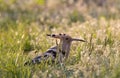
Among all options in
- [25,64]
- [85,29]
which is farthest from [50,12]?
[25,64]

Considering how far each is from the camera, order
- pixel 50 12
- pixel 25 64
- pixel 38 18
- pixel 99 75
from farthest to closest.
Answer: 1. pixel 50 12
2. pixel 38 18
3. pixel 25 64
4. pixel 99 75

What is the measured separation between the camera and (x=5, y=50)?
630 centimetres

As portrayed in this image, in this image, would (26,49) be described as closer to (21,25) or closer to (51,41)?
(51,41)

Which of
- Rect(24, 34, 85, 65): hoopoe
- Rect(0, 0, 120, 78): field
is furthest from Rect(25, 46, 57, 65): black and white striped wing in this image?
Rect(0, 0, 120, 78): field

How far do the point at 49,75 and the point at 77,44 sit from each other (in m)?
1.62

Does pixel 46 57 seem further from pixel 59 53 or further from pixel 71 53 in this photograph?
pixel 71 53

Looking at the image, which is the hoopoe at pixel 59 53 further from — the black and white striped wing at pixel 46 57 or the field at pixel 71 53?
the field at pixel 71 53

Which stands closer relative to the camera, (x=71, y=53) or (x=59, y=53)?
(x=59, y=53)

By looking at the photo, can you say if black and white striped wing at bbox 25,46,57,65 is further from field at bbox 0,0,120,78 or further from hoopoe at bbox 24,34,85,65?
field at bbox 0,0,120,78

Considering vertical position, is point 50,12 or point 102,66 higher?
point 50,12

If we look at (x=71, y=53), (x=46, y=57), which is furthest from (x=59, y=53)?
(x=71, y=53)

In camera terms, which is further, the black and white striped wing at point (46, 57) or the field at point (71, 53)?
the black and white striped wing at point (46, 57)

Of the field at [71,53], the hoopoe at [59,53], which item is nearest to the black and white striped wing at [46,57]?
the hoopoe at [59,53]

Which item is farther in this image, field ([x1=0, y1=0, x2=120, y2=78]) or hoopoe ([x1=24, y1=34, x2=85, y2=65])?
hoopoe ([x1=24, y1=34, x2=85, y2=65])
